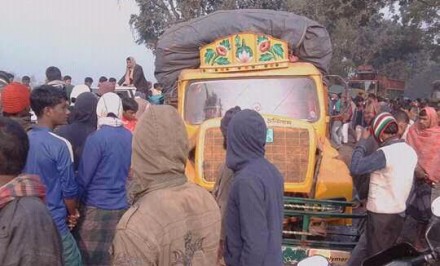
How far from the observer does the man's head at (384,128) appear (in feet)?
19.7

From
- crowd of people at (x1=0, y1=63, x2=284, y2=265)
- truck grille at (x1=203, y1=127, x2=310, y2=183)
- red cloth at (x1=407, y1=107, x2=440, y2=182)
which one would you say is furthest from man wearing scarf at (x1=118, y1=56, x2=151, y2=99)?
crowd of people at (x1=0, y1=63, x2=284, y2=265)

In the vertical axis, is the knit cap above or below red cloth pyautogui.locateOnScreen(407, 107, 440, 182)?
above

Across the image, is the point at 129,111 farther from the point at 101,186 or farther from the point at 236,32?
the point at 101,186

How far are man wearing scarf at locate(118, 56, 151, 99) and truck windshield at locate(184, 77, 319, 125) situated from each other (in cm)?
514

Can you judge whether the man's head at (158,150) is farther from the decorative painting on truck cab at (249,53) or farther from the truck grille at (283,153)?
the decorative painting on truck cab at (249,53)

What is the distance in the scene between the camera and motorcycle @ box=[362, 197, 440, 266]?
Answer: 4633 millimetres

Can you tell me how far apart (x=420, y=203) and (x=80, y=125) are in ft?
11.0

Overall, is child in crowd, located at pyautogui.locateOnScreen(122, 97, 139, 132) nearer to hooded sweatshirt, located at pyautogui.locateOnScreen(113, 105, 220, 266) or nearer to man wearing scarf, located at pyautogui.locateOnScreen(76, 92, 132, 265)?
man wearing scarf, located at pyautogui.locateOnScreen(76, 92, 132, 265)

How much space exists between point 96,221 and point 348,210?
2.71m

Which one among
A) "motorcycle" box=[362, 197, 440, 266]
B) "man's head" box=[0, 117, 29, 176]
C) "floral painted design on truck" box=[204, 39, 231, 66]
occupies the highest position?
"floral painted design on truck" box=[204, 39, 231, 66]

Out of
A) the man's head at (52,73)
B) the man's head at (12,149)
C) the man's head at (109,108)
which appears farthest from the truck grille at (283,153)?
the man's head at (12,149)

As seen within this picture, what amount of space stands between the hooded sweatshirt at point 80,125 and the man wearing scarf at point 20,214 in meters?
2.86

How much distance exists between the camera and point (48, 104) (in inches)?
181

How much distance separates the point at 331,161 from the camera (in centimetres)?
745
